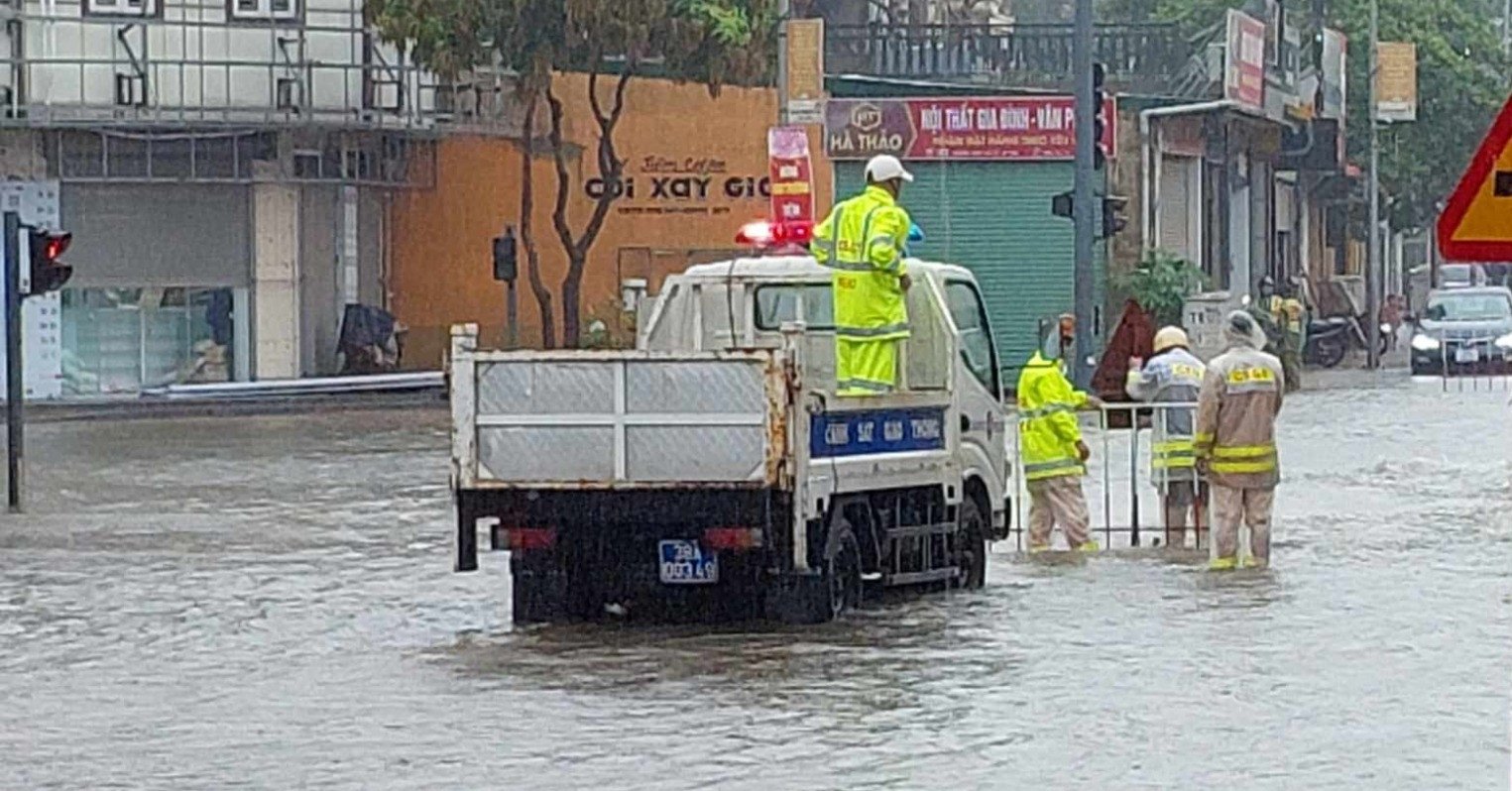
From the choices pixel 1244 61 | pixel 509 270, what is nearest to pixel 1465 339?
pixel 1244 61

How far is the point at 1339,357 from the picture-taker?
61.1m

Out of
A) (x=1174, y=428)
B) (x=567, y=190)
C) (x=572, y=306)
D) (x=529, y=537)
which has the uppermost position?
(x=567, y=190)

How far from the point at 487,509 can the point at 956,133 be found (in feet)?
108

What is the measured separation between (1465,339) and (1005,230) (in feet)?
28.6

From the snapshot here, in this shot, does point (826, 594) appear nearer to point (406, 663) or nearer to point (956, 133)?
point (406, 663)

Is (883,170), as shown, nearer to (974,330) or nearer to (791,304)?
(791,304)

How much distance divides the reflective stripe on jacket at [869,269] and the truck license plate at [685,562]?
157cm

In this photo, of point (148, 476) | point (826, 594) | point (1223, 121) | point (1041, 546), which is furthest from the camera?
point (1223, 121)

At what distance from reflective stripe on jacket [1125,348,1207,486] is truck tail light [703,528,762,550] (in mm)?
5945

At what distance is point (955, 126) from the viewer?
1903 inches

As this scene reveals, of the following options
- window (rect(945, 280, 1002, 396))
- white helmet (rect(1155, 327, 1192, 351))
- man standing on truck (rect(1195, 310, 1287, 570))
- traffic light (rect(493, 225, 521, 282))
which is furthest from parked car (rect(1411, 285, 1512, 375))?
window (rect(945, 280, 1002, 396))

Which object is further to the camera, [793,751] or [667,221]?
[667,221]

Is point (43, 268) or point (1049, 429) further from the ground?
point (43, 268)

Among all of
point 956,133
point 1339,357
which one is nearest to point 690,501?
point 956,133
